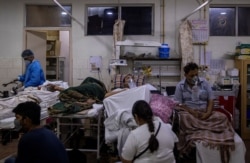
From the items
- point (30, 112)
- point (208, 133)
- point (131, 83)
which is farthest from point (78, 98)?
point (30, 112)

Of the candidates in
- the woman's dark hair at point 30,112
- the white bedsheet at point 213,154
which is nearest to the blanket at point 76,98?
the white bedsheet at point 213,154

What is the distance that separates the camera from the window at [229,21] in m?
6.84

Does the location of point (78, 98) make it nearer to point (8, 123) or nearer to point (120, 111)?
point (120, 111)

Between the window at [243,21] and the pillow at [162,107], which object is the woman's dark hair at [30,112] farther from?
the window at [243,21]

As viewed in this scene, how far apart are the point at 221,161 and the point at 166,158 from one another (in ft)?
4.90

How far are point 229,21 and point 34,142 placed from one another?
18.5 feet

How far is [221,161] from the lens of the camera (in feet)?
12.6

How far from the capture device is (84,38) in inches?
271

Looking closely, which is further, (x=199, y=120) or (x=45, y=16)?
(x=45, y=16)

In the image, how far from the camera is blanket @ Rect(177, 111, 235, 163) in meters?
3.83

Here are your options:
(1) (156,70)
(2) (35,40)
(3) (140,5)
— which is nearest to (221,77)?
(1) (156,70)

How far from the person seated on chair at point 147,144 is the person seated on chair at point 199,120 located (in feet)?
4.56

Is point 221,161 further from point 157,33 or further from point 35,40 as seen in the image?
point 35,40

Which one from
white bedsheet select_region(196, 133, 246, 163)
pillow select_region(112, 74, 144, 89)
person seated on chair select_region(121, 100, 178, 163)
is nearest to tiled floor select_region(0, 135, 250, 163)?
white bedsheet select_region(196, 133, 246, 163)
